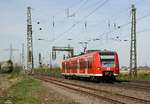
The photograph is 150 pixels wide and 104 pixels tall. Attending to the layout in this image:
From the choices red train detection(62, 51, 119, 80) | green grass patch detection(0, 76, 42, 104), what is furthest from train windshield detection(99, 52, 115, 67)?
green grass patch detection(0, 76, 42, 104)

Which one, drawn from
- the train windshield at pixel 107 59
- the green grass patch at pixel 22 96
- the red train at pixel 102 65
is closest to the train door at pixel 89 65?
the red train at pixel 102 65

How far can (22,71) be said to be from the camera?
1796 inches

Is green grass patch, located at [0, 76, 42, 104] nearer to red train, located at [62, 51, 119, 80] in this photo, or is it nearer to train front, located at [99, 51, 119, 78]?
red train, located at [62, 51, 119, 80]

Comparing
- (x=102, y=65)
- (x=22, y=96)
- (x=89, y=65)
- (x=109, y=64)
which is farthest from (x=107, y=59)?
(x=22, y=96)

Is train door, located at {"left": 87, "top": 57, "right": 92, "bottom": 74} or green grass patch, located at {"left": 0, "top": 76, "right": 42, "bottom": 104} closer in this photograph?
green grass patch, located at {"left": 0, "top": 76, "right": 42, "bottom": 104}

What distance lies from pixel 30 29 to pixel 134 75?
67.2ft

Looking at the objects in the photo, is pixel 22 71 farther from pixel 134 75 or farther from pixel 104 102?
pixel 104 102

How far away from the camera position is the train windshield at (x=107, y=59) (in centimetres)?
2377

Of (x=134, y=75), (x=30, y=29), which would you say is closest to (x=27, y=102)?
(x=134, y=75)

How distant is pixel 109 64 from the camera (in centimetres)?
2383

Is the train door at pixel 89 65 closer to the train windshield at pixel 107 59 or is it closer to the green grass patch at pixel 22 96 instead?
the train windshield at pixel 107 59

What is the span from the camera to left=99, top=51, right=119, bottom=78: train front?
23.5 meters

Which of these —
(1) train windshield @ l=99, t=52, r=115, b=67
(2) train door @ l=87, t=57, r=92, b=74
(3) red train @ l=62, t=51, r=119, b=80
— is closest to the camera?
(3) red train @ l=62, t=51, r=119, b=80

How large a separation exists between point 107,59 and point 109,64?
0.49 m
